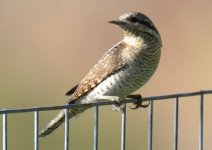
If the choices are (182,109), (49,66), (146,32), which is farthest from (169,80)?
(146,32)

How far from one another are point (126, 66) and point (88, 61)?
5.15 meters

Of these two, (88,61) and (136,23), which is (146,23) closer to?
(136,23)

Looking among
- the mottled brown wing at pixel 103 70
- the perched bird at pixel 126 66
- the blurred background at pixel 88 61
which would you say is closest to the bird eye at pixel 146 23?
the perched bird at pixel 126 66

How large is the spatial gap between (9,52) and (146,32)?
20.1 feet

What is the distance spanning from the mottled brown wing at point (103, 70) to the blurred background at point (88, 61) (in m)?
3.25

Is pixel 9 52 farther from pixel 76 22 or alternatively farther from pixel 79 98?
pixel 79 98

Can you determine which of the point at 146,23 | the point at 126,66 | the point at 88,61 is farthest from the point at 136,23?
the point at 88,61

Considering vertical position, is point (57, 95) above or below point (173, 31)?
below

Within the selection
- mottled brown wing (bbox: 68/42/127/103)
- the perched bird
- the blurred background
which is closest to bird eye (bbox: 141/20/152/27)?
the perched bird

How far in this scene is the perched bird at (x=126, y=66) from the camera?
177 inches

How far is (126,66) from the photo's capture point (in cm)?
455

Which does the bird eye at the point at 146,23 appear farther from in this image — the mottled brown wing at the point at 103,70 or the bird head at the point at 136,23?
the mottled brown wing at the point at 103,70

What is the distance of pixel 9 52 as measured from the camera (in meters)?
10.7

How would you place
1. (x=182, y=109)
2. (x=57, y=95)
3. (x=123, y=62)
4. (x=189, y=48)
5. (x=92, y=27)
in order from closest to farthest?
1. (x=123, y=62)
2. (x=182, y=109)
3. (x=57, y=95)
4. (x=189, y=48)
5. (x=92, y=27)
